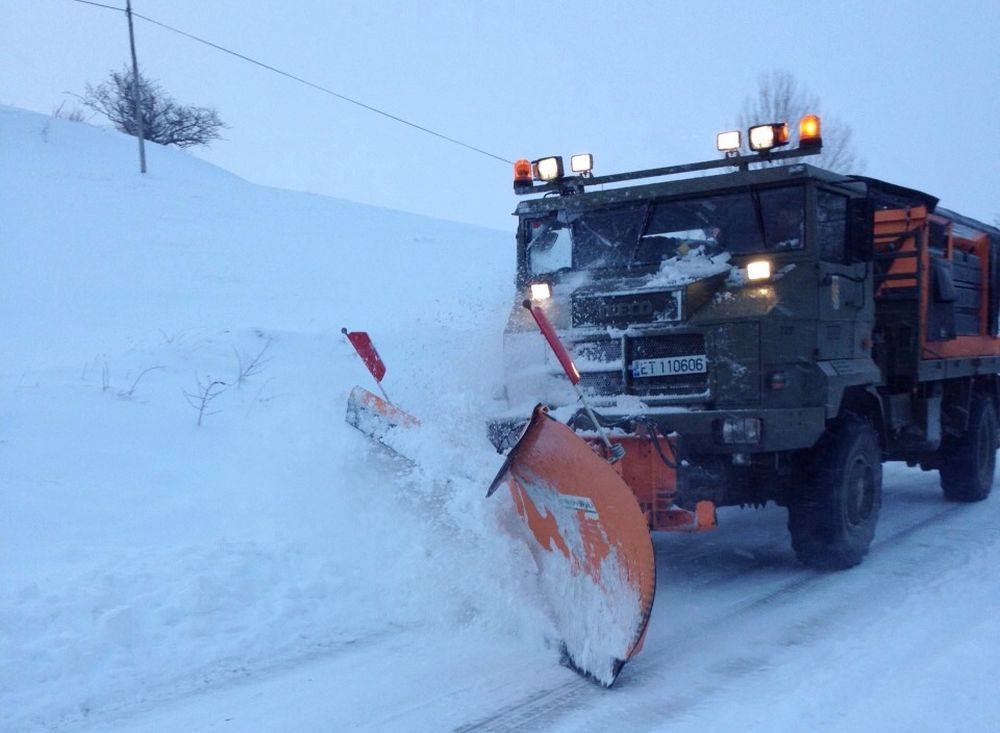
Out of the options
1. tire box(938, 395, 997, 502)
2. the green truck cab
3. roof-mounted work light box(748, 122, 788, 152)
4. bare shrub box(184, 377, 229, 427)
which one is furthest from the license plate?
tire box(938, 395, 997, 502)

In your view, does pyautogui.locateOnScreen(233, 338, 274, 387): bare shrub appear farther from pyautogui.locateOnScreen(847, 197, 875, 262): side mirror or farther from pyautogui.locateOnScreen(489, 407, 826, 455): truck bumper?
pyautogui.locateOnScreen(847, 197, 875, 262): side mirror

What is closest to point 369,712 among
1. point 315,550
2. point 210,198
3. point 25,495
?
point 315,550

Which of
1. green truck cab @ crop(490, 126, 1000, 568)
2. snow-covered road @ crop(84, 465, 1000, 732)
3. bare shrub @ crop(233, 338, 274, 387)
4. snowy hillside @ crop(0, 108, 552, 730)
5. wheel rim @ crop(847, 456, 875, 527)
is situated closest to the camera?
snow-covered road @ crop(84, 465, 1000, 732)

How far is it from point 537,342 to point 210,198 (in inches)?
765

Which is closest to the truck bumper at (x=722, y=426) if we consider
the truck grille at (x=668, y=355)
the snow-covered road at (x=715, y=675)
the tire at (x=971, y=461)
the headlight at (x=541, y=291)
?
the truck grille at (x=668, y=355)

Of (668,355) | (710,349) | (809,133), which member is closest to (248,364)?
(668,355)

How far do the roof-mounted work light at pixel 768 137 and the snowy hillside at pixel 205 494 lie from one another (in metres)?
2.22

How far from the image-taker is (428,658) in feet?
15.2

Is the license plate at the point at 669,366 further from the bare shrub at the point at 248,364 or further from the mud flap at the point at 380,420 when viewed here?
the bare shrub at the point at 248,364

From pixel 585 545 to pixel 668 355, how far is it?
1727mm

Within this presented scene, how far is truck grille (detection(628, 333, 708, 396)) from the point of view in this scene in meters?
5.77

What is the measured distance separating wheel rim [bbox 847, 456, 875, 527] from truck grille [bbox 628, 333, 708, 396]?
1330 millimetres

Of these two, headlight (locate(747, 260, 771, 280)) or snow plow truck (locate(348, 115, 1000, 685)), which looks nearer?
snow plow truck (locate(348, 115, 1000, 685))

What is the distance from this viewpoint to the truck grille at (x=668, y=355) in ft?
18.9
